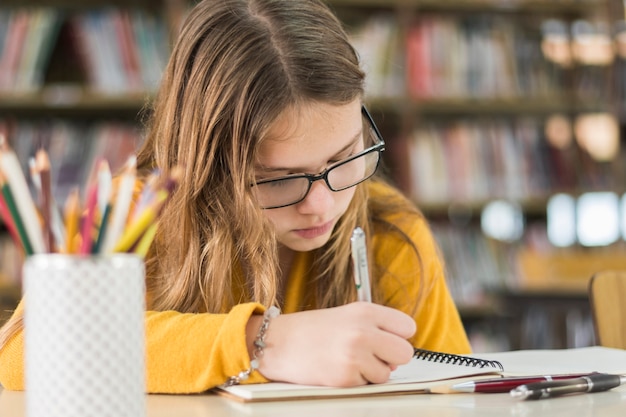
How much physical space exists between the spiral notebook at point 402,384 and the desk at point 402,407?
0.01 metres

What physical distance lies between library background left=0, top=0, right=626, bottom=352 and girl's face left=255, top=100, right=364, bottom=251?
5.39ft

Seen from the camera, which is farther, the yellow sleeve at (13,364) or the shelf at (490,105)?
the shelf at (490,105)

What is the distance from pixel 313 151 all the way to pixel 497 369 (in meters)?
0.36

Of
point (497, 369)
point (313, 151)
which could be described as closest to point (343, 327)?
point (497, 369)

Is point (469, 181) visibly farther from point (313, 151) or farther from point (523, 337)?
point (313, 151)

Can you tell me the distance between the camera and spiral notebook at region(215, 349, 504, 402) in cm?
91

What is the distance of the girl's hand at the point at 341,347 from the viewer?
931mm

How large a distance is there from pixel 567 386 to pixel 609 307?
0.55 metres

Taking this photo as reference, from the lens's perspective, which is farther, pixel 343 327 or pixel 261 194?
pixel 261 194

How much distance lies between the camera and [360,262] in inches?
43.1

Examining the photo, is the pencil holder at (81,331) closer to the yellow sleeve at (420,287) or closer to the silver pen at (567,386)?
the silver pen at (567,386)

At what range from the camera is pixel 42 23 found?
118 inches

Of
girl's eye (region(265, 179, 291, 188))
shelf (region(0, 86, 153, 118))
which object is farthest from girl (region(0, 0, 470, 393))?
shelf (region(0, 86, 153, 118))

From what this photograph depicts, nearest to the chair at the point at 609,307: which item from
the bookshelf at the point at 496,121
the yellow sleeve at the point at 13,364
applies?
the yellow sleeve at the point at 13,364
